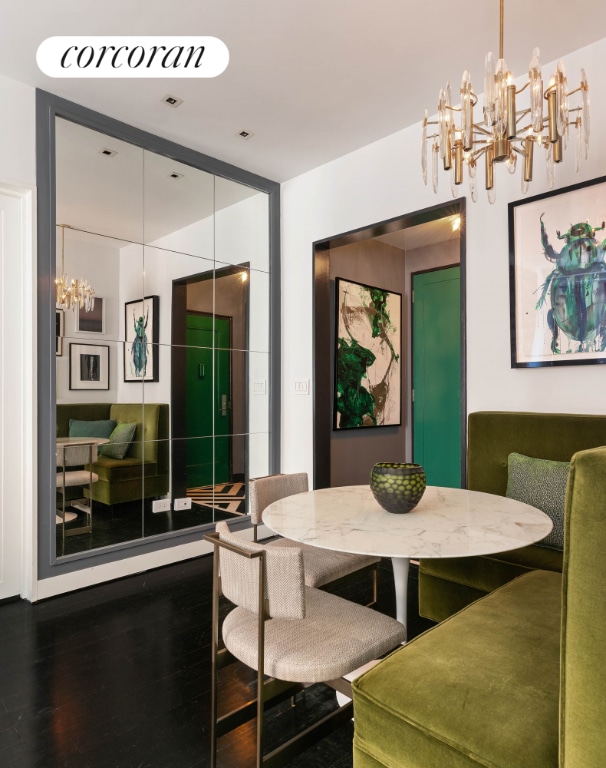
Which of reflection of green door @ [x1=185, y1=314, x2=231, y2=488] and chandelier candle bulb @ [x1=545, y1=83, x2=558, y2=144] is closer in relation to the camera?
chandelier candle bulb @ [x1=545, y1=83, x2=558, y2=144]

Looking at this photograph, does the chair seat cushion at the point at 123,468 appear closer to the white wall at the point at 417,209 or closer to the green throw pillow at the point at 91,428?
the green throw pillow at the point at 91,428

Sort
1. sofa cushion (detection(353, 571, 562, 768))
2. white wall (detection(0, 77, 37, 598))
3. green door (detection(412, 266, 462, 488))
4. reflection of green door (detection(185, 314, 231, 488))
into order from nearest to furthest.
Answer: sofa cushion (detection(353, 571, 562, 768)), white wall (detection(0, 77, 37, 598)), reflection of green door (detection(185, 314, 231, 488)), green door (detection(412, 266, 462, 488))

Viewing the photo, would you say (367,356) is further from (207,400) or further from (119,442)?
(119,442)

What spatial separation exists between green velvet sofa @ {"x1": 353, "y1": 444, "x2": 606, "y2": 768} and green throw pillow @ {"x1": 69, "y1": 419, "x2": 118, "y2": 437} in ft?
7.74

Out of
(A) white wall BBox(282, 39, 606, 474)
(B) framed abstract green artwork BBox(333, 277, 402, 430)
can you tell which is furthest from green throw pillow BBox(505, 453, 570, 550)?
(B) framed abstract green artwork BBox(333, 277, 402, 430)

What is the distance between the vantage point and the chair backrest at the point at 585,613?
0.88 meters

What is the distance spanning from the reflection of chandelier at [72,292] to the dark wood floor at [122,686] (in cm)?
171

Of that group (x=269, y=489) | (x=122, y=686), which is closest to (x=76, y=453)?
(x=269, y=489)

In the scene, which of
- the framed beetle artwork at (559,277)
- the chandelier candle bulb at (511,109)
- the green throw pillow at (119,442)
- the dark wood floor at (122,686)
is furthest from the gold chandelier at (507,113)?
the green throw pillow at (119,442)

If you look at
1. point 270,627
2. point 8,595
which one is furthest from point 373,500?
point 8,595

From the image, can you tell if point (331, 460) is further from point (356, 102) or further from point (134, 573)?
point (356, 102)

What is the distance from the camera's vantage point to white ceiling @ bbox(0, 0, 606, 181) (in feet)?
7.58

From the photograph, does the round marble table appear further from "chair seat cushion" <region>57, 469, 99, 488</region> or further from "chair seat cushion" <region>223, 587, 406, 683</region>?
"chair seat cushion" <region>57, 469, 99, 488</region>

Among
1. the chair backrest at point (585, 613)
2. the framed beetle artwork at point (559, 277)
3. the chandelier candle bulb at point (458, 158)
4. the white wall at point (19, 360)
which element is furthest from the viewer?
the white wall at point (19, 360)
